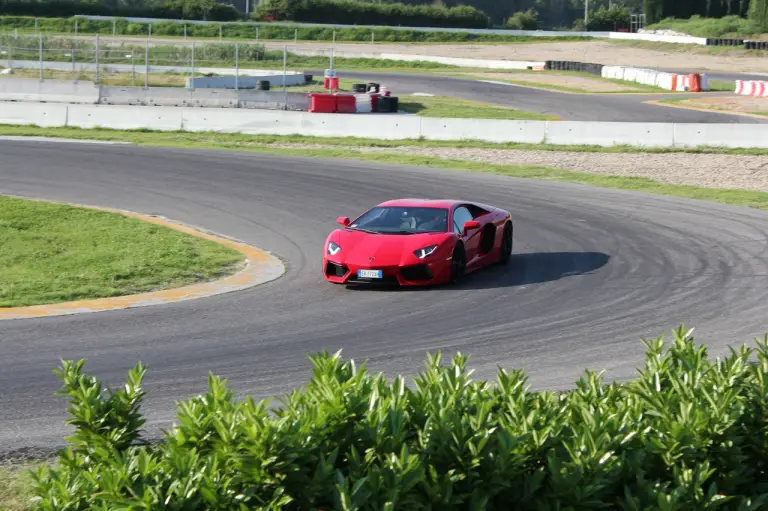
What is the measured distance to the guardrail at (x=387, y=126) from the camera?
101 ft

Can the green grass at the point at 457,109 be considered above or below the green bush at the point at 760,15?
below

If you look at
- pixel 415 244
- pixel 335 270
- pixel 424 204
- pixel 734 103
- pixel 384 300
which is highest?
pixel 734 103

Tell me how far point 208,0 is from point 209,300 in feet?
305

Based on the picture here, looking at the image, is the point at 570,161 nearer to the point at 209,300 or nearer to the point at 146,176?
the point at 146,176

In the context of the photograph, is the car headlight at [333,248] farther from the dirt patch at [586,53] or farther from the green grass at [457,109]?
the dirt patch at [586,53]

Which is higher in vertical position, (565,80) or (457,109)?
(565,80)

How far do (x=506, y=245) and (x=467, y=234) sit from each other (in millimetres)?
1342

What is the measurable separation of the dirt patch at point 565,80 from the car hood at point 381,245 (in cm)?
4592

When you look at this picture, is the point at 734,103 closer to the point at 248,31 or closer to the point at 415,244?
the point at 415,244

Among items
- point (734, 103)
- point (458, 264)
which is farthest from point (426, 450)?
point (734, 103)

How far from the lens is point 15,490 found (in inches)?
250

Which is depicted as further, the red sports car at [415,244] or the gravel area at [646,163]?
the gravel area at [646,163]

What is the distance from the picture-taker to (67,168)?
84.5ft

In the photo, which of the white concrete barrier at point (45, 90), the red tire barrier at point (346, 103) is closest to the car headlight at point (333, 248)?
the red tire barrier at point (346, 103)
